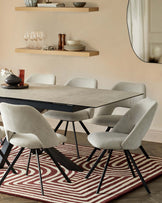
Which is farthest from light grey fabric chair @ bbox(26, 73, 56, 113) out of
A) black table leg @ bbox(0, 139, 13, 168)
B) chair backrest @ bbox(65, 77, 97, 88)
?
black table leg @ bbox(0, 139, 13, 168)

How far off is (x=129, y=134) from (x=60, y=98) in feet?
2.56

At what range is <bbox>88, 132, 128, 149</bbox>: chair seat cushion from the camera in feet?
13.7

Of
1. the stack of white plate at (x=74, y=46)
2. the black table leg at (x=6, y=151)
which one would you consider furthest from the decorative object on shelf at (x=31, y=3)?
the black table leg at (x=6, y=151)

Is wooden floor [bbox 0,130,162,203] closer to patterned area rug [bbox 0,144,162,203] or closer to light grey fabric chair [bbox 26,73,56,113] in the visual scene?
patterned area rug [bbox 0,144,162,203]

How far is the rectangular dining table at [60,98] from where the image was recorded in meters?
4.30

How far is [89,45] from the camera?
20.9 ft

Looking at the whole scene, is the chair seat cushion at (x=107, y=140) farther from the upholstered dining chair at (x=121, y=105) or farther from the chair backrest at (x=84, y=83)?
the chair backrest at (x=84, y=83)

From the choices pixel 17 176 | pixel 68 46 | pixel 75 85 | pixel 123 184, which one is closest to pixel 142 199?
pixel 123 184

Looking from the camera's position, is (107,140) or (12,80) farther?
(12,80)

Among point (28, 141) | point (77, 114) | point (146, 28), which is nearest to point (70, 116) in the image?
point (77, 114)

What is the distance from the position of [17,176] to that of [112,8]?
2.63m

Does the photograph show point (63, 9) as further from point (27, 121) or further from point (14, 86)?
point (27, 121)

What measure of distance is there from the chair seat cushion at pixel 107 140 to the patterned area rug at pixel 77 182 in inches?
15.0

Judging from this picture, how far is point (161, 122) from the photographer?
6047 millimetres
